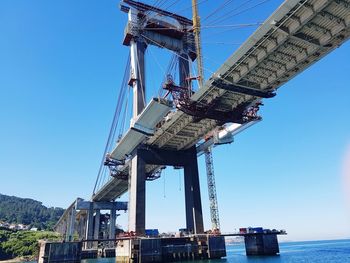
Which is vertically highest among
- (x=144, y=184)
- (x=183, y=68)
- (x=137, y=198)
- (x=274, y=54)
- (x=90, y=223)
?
(x=183, y=68)

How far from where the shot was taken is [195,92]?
135ft

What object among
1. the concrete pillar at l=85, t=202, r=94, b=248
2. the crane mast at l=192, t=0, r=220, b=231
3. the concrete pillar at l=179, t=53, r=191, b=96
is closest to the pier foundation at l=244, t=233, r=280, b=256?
the crane mast at l=192, t=0, r=220, b=231

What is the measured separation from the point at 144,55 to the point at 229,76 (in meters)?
23.9

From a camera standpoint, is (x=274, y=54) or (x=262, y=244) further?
(x=262, y=244)

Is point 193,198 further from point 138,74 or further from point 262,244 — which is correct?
point 138,74

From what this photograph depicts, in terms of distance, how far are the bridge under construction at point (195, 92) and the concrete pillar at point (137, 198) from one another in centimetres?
14

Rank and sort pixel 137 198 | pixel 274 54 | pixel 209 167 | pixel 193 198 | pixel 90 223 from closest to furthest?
pixel 274 54 → pixel 137 198 → pixel 193 198 → pixel 209 167 → pixel 90 223

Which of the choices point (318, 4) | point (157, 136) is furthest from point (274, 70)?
point (157, 136)

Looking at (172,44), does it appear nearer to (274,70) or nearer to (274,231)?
(274,70)

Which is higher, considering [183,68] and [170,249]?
[183,68]

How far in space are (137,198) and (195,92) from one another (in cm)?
1977

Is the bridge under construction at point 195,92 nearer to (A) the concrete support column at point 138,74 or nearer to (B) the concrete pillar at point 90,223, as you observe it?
(A) the concrete support column at point 138,74

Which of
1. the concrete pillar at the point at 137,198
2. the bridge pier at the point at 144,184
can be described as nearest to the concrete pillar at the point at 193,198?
the bridge pier at the point at 144,184

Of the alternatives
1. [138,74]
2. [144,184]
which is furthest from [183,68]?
[144,184]
